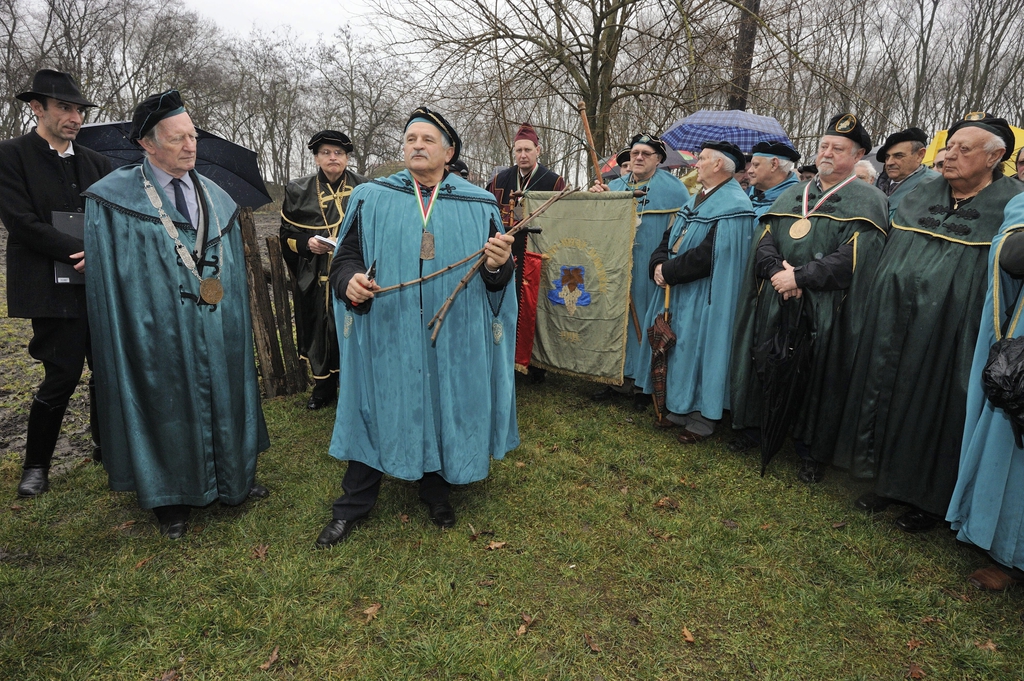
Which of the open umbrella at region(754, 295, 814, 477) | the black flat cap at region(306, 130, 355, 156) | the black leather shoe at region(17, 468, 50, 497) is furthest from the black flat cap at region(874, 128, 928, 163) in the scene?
the black leather shoe at region(17, 468, 50, 497)

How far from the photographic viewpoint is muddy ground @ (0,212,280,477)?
4.15m

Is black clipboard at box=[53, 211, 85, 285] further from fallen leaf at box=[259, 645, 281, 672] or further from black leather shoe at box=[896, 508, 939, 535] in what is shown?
black leather shoe at box=[896, 508, 939, 535]

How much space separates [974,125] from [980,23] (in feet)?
81.4

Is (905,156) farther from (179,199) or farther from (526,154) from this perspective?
(179,199)

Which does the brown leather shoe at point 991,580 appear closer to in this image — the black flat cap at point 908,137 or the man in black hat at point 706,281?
the man in black hat at point 706,281

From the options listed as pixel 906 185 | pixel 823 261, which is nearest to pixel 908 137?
pixel 906 185

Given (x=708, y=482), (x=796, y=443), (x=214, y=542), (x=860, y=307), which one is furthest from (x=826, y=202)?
(x=214, y=542)

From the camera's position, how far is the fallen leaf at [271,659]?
7.87 feet

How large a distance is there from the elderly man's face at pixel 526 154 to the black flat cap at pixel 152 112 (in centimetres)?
324

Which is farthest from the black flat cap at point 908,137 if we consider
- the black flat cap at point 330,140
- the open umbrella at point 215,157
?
the open umbrella at point 215,157

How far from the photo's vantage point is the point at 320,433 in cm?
467

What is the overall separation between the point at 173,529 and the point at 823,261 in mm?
4101

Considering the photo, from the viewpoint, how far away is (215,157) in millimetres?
4664

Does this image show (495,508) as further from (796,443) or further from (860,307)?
(860,307)
